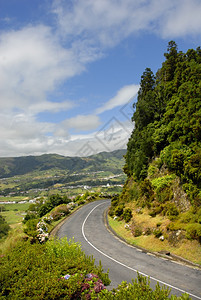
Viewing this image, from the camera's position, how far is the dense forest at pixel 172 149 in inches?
758

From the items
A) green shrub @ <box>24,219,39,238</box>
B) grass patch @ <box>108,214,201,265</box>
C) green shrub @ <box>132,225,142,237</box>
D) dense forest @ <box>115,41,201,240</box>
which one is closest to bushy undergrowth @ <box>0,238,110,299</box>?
grass patch @ <box>108,214,201,265</box>

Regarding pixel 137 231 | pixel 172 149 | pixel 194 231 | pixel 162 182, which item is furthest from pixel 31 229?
pixel 172 149

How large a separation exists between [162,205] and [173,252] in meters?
7.83

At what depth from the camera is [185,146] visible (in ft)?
A: 72.3

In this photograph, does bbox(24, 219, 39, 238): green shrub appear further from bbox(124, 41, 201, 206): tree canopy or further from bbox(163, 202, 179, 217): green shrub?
bbox(124, 41, 201, 206): tree canopy

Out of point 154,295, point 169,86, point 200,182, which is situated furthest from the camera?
point 169,86

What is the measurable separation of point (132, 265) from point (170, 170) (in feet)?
46.4

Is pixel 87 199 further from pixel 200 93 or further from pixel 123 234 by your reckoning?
pixel 200 93

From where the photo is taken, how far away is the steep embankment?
17312 mm

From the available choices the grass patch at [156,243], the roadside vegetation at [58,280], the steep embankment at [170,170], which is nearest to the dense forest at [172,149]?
the steep embankment at [170,170]

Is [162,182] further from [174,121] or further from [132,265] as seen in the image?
[132,265]

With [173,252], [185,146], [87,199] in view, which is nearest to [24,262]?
[173,252]

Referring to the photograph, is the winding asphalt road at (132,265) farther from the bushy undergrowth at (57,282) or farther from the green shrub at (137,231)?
the bushy undergrowth at (57,282)

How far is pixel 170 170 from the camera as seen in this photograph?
2462 centimetres
